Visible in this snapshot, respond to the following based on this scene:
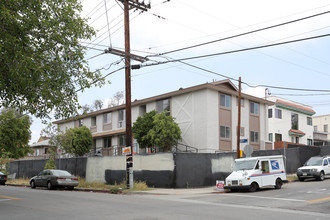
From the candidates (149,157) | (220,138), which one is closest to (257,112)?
(220,138)

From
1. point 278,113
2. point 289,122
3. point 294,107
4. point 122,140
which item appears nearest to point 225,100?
point 122,140

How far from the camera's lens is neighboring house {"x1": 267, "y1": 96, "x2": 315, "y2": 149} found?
146ft

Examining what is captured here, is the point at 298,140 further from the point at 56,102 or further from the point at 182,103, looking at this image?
the point at 56,102

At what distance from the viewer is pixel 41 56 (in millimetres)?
13289

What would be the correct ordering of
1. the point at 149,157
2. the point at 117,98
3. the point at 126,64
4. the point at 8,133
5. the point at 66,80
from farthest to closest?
1. the point at 117,98
2. the point at 8,133
3. the point at 149,157
4. the point at 126,64
5. the point at 66,80

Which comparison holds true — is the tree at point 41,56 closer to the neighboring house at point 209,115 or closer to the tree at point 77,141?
the neighboring house at point 209,115

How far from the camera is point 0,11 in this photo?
1100 centimetres

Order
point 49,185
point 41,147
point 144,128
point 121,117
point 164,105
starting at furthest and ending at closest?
1. point 41,147
2. point 121,117
3. point 164,105
4. point 144,128
5. point 49,185

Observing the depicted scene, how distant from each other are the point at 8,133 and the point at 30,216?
32.7 m

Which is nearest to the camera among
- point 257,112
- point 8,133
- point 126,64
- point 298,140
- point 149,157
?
point 126,64

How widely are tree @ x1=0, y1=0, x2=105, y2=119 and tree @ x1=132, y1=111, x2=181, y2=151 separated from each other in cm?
1359

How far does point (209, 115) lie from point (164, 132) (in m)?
4.26

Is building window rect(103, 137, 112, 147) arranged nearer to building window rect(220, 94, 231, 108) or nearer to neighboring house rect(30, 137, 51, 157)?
building window rect(220, 94, 231, 108)

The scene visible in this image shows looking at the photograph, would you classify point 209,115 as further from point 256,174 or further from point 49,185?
point 49,185
